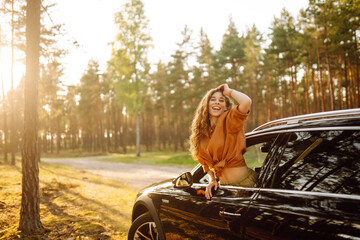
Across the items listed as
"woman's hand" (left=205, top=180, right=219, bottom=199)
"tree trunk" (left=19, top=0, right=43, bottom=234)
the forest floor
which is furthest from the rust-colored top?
"tree trunk" (left=19, top=0, right=43, bottom=234)

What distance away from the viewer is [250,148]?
2.79 m

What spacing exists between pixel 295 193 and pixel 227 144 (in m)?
0.89

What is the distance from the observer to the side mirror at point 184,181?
9.53 ft

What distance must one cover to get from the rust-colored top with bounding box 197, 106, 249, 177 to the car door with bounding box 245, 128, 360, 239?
474mm

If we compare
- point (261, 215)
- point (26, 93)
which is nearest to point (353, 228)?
point (261, 215)

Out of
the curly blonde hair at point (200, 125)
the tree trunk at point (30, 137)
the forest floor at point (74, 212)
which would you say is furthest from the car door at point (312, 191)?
the tree trunk at point (30, 137)

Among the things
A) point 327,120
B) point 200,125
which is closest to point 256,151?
point 200,125

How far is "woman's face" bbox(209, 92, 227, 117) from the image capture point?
290 cm

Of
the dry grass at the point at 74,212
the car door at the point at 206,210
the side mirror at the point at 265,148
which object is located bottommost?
the dry grass at the point at 74,212

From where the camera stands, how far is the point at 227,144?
256 centimetres

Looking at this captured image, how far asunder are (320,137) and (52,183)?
10634 mm

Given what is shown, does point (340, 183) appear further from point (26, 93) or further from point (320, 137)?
point (26, 93)

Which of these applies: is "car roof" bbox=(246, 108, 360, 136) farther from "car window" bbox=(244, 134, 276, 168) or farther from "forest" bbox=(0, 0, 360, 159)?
"forest" bbox=(0, 0, 360, 159)

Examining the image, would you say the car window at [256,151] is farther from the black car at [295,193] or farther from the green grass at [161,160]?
the green grass at [161,160]
